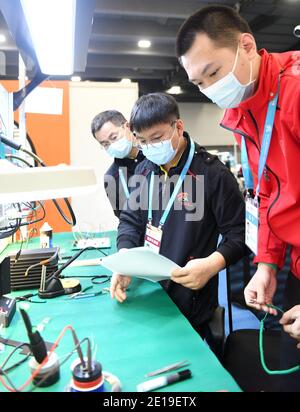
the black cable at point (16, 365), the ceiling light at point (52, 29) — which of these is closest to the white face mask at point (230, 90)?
the ceiling light at point (52, 29)

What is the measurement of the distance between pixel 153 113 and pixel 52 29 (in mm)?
466

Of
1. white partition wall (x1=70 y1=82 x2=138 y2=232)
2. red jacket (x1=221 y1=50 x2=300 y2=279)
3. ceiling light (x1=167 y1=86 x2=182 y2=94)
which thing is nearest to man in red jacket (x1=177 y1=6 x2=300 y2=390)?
red jacket (x1=221 y1=50 x2=300 y2=279)

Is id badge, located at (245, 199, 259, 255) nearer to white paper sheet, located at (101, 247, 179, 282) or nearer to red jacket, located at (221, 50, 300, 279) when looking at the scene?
red jacket, located at (221, 50, 300, 279)

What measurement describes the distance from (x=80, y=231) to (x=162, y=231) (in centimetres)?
112

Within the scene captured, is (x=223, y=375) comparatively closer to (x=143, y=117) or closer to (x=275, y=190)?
(x=275, y=190)

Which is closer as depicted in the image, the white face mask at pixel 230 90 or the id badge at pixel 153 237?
the white face mask at pixel 230 90

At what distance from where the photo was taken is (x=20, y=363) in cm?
78

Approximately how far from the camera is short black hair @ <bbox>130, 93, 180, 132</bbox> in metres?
1.28

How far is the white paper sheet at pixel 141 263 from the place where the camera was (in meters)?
0.93

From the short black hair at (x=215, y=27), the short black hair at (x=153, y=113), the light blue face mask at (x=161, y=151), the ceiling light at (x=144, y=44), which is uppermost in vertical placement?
the ceiling light at (x=144, y=44)

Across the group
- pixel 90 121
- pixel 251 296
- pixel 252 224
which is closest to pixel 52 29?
pixel 252 224

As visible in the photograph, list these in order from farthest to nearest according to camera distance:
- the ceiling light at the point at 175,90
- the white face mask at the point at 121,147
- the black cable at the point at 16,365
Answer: the ceiling light at the point at 175,90 → the white face mask at the point at 121,147 → the black cable at the point at 16,365

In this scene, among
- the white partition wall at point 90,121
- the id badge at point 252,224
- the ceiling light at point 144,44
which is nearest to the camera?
the id badge at point 252,224

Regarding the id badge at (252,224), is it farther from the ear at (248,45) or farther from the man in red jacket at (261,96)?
the ear at (248,45)
